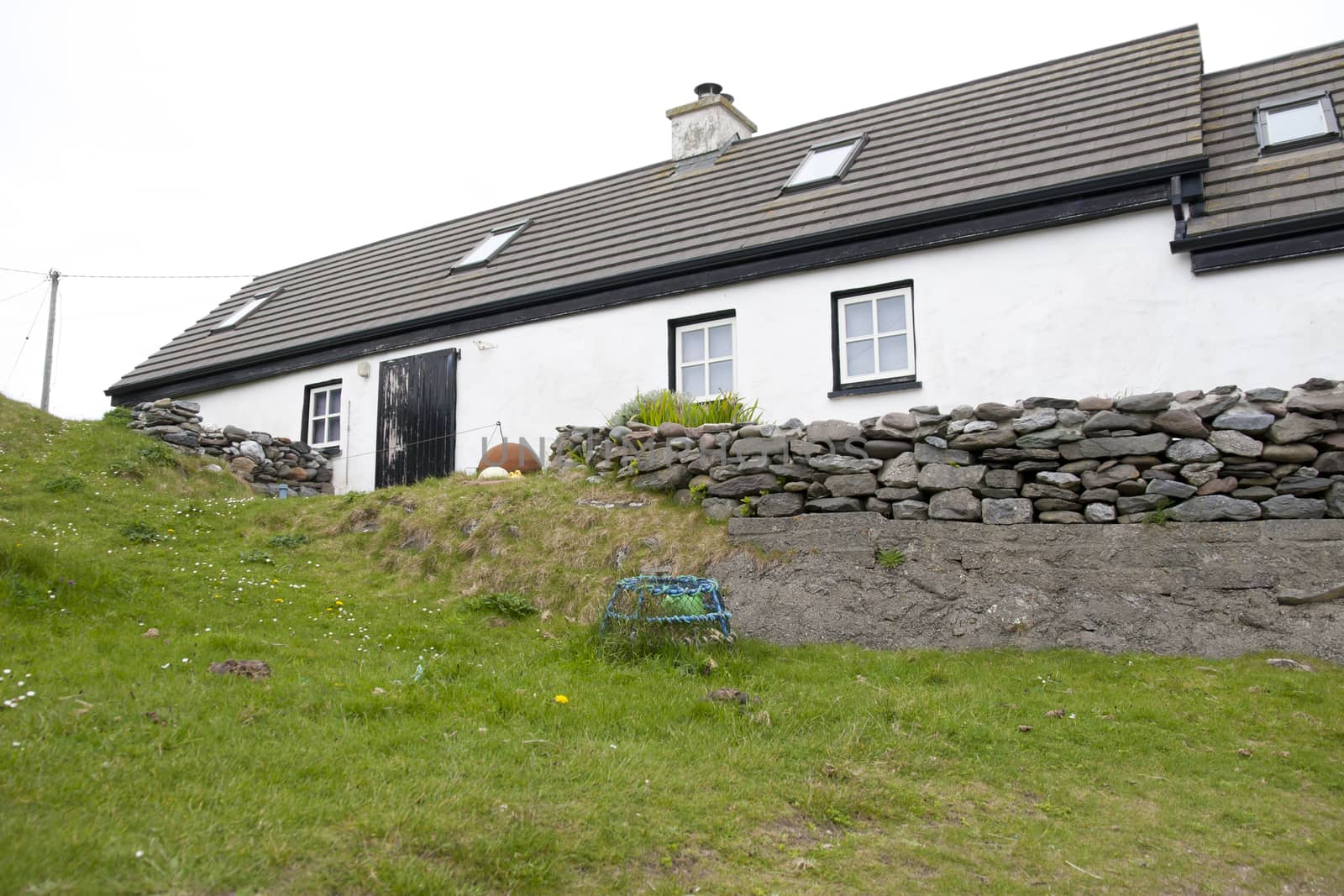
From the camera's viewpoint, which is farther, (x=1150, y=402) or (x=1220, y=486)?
(x=1150, y=402)

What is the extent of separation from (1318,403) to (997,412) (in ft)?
8.70

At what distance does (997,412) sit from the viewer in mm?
9609

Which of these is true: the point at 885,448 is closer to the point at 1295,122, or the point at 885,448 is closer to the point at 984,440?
the point at 984,440

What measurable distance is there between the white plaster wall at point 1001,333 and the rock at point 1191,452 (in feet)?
7.28

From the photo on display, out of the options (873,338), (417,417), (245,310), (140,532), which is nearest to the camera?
(140,532)

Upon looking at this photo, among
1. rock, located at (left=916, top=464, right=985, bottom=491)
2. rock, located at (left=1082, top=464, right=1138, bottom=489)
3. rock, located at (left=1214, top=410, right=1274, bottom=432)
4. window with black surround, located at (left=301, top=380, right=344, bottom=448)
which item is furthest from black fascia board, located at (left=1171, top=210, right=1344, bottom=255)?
window with black surround, located at (left=301, top=380, right=344, bottom=448)

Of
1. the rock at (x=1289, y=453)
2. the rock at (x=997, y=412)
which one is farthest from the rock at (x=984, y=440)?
the rock at (x=1289, y=453)

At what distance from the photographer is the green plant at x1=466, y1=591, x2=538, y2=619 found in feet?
30.1

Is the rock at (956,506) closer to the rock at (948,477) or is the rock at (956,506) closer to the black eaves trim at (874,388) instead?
the rock at (948,477)

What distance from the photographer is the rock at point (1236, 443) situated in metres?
8.77

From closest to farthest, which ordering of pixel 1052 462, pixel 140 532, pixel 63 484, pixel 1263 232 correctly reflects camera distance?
pixel 1052 462 → pixel 140 532 → pixel 1263 232 → pixel 63 484

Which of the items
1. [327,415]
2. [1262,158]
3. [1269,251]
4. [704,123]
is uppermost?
[704,123]

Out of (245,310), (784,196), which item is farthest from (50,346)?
(784,196)

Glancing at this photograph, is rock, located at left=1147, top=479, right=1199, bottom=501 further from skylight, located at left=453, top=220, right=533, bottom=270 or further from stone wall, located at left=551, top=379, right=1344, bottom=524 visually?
skylight, located at left=453, top=220, right=533, bottom=270
